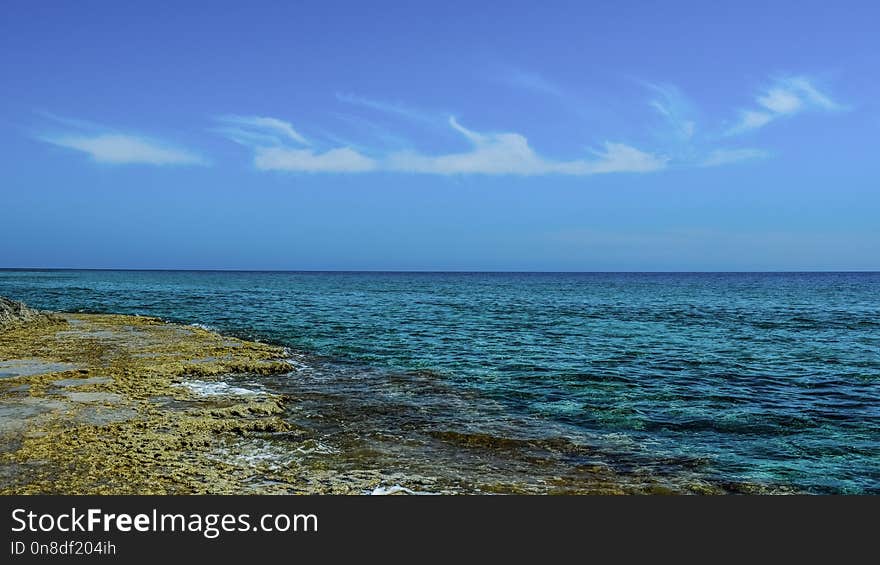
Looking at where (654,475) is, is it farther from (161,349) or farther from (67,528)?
(161,349)

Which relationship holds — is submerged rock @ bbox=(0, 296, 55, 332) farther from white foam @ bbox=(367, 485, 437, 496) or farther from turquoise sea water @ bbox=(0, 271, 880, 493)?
white foam @ bbox=(367, 485, 437, 496)

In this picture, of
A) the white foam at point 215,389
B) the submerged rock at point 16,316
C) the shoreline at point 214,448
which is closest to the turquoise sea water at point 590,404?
the shoreline at point 214,448

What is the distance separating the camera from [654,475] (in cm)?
1075

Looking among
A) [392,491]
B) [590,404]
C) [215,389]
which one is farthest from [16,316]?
[392,491]

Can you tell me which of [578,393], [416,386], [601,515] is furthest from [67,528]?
[578,393]

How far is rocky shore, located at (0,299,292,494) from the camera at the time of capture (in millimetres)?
9445

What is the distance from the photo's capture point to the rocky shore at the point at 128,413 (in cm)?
945

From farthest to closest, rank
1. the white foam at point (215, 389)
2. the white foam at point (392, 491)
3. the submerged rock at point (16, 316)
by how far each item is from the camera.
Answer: the submerged rock at point (16, 316), the white foam at point (215, 389), the white foam at point (392, 491)

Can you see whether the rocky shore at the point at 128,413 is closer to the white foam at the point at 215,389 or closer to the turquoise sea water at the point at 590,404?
the white foam at the point at 215,389

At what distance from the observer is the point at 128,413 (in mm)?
13648

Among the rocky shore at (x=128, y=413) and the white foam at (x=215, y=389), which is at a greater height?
the rocky shore at (x=128, y=413)

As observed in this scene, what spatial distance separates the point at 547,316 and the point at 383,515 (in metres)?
42.5

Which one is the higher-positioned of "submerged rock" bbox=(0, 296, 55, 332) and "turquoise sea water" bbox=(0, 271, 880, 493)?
"submerged rock" bbox=(0, 296, 55, 332)

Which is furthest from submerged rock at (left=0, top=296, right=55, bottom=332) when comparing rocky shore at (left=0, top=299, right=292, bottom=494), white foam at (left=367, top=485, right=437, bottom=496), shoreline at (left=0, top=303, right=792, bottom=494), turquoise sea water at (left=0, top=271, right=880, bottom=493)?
white foam at (left=367, top=485, right=437, bottom=496)
